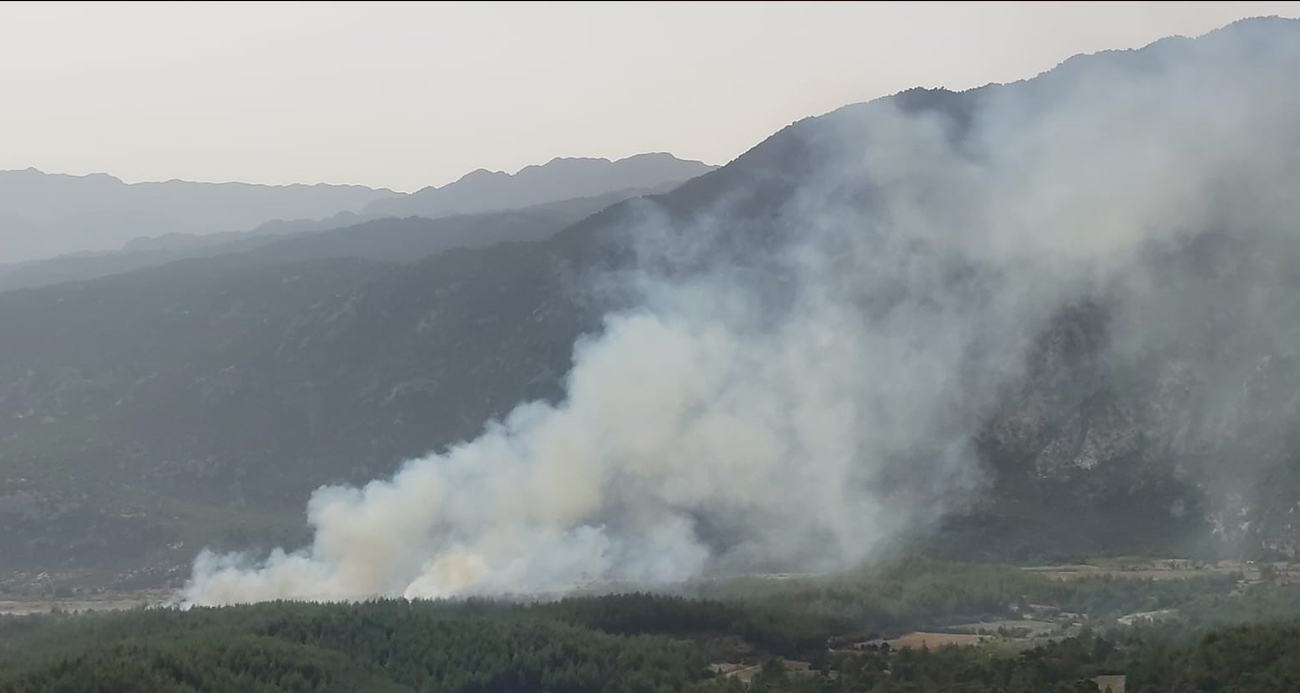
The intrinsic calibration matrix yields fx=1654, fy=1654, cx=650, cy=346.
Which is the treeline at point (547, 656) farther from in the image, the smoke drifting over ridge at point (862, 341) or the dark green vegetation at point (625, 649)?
the smoke drifting over ridge at point (862, 341)

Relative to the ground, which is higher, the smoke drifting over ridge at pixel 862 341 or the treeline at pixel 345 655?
the smoke drifting over ridge at pixel 862 341

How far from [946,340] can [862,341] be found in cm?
737

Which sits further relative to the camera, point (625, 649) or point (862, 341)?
point (862, 341)

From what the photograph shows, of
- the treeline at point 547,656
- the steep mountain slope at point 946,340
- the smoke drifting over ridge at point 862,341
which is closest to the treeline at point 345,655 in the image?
the treeline at point 547,656

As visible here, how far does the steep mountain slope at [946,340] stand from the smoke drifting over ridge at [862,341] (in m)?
0.37

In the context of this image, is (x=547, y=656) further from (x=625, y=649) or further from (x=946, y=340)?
(x=946, y=340)

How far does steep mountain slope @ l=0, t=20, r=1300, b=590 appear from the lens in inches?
5197

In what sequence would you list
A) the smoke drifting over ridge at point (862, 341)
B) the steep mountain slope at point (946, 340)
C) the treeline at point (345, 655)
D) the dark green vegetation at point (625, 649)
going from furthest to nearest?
1. the steep mountain slope at point (946, 340)
2. the smoke drifting over ridge at point (862, 341)
3. the treeline at point (345, 655)
4. the dark green vegetation at point (625, 649)

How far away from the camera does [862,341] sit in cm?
14688

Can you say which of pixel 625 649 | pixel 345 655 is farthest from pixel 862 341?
pixel 345 655

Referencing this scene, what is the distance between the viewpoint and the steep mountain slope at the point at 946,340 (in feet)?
433

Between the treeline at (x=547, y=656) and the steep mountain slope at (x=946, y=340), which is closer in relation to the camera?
the treeline at (x=547, y=656)

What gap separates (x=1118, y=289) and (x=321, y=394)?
9267 cm

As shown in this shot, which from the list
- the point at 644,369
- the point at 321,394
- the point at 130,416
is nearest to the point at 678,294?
the point at 644,369
